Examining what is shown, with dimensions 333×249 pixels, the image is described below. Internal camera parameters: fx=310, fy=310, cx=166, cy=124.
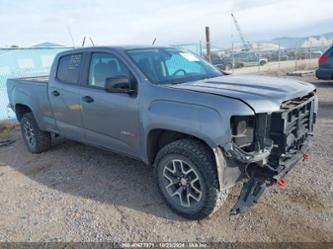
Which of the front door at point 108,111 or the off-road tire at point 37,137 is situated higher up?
the front door at point 108,111

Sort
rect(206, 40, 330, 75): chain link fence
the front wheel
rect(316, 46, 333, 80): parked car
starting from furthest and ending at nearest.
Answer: rect(206, 40, 330, 75): chain link fence → rect(316, 46, 333, 80): parked car → the front wheel

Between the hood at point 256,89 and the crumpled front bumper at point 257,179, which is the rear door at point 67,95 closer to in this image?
the hood at point 256,89

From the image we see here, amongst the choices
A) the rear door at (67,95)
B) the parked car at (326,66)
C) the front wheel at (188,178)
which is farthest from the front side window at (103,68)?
the parked car at (326,66)

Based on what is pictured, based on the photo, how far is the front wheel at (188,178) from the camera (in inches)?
122

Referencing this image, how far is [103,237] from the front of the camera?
3211 mm

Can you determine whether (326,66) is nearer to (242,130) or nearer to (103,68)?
(103,68)

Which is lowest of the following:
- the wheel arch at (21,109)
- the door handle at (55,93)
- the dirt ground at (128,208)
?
the dirt ground at (128,208)

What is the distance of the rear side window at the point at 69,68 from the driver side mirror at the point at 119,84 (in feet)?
4.01

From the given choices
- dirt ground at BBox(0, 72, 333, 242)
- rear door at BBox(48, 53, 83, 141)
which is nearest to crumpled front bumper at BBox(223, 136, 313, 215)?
dirt ground at BBox(0, 72, 333, 242)

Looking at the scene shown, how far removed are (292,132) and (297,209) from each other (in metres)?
0.87

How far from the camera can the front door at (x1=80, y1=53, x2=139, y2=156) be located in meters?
3.78

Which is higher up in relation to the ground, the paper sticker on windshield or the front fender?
the paper sticker on windshield

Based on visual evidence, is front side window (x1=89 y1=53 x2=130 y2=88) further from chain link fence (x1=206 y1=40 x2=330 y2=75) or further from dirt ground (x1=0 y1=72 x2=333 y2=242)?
chain link fence (x1=206 y1=40 x2=330 y2=75)

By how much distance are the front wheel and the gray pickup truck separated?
0.01 metres
